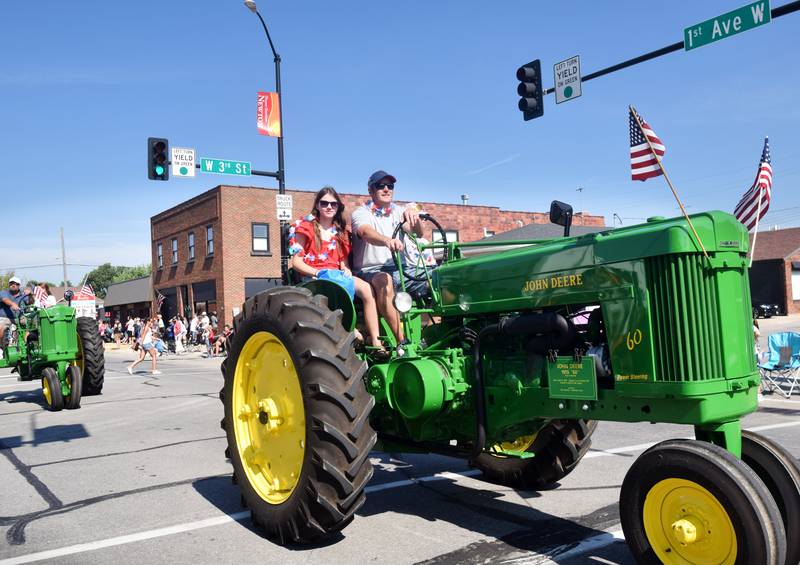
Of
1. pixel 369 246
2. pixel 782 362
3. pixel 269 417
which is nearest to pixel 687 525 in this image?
pixel 269 417

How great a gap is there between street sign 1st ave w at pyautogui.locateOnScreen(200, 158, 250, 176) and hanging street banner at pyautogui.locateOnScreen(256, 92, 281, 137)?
2.99 ft

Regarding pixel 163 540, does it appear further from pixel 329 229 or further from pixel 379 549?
pixel 329 229

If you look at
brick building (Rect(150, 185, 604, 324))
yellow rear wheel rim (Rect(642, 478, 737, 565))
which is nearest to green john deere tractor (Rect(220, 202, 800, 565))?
yellow rear wheel rim (Rect(642, 478, 737, 565))

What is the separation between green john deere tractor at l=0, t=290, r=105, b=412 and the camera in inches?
418

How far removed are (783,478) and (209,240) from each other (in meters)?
29.9

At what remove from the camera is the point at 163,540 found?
4.15 m

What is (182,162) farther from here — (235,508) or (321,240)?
(235,508)

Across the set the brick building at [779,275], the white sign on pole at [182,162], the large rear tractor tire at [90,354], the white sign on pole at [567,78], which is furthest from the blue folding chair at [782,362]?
the brick building at [779,275]

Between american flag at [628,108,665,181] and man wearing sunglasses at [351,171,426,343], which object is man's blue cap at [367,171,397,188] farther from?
american flag at [628,108,665,181]

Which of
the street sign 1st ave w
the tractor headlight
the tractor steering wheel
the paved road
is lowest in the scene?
the paved road

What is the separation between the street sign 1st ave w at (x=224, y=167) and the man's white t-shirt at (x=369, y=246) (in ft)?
35.0

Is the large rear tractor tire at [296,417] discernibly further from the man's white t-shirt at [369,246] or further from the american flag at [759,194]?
the american flag at [759,194]

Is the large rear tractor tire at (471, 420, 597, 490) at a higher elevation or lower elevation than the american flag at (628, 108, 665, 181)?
lower

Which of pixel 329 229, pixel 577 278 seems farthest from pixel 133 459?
pixel 577 278
